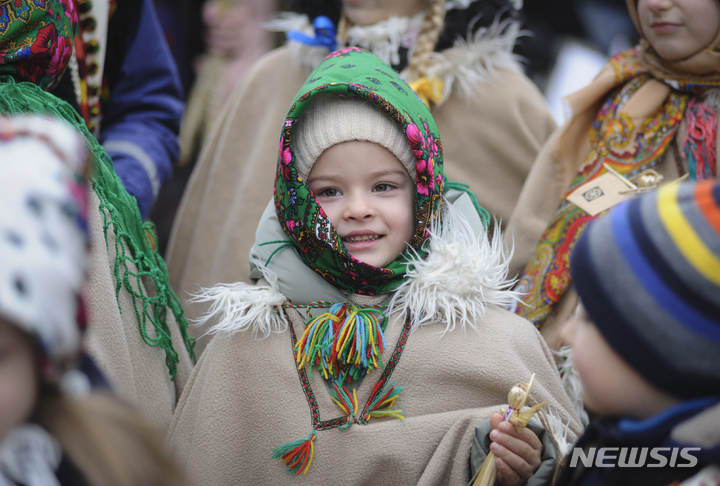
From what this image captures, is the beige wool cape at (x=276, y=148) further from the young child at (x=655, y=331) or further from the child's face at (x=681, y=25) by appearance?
the young child at (x=655, y=331)

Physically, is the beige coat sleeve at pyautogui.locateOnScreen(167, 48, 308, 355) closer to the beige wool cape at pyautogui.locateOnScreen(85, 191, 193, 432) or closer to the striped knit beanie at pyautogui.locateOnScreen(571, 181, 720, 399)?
the beige wool cape at pyautogui.locateOnScreen(85, 191, 193, 432)

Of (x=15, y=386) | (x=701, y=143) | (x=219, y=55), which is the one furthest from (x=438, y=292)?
(x=219, y=55)

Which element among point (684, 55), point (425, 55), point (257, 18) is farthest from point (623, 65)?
point (257, 18)

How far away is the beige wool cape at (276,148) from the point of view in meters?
2.39

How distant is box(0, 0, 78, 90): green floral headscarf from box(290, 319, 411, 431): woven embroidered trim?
880mm

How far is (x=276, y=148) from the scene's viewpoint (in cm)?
257

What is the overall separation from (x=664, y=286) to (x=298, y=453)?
37.0 inches

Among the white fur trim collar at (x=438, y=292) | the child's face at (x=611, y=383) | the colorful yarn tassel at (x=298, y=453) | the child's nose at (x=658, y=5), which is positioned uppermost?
the child's nose at (x=658, y=5)

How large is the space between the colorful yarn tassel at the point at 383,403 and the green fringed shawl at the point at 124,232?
539 millimetres

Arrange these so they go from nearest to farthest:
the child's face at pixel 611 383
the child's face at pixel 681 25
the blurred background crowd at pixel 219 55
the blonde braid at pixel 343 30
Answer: the child's face at pixel 611 383 → the child's face at pixel 681 25 → the blonde braid at pixel 343 30 → the blurred background crowd at pixel 219 55

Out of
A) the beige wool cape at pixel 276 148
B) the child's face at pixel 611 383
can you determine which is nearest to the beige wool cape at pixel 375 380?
the child's face at pixel 611 383

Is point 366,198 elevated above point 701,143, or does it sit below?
below

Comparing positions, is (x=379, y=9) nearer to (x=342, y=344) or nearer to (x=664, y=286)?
(x=342, y=344)

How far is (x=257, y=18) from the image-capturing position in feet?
13.8
